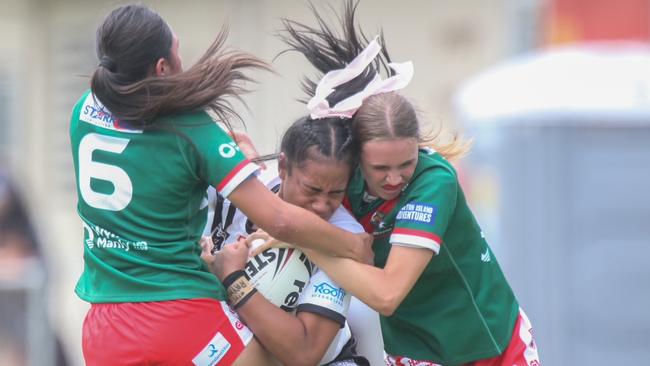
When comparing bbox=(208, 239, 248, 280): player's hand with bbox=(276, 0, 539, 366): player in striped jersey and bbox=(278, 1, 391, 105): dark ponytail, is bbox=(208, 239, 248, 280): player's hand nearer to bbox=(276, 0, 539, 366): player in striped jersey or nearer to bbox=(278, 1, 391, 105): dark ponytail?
bbox=(276, 0, 539, 366): player in striped jersey

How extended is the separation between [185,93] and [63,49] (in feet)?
40.1

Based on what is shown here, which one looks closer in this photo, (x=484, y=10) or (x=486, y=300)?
(x=486, y=300)

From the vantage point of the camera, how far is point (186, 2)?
585 inches

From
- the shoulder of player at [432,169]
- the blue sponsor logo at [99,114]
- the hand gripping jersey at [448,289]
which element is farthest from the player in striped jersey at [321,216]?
the blue sponsor logo at [99,114]

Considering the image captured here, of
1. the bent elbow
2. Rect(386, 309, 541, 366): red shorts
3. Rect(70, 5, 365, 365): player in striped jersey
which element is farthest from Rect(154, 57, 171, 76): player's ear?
Rect(386, 309, 541, 366): red shorts

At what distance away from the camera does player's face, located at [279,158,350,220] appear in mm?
4305

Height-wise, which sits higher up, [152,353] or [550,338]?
[152,353]

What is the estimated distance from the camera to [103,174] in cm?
427

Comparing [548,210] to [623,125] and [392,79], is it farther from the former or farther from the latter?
[392,79]

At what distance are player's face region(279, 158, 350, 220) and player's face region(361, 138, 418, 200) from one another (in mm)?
77

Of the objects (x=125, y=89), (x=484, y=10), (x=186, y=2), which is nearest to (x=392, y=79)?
(x=125, y=89)

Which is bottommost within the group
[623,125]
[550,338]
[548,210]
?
[550,338]

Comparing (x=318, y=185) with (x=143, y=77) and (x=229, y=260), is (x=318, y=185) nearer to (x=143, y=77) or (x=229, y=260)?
(x=229, y=260)

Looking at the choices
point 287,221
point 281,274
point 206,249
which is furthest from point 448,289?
point 206,249
